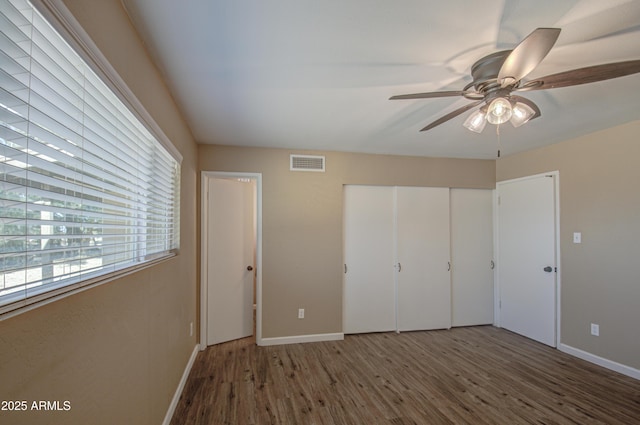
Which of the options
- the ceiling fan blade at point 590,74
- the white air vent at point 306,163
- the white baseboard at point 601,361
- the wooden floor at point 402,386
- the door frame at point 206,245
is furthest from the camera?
the white air vent at point 306,163

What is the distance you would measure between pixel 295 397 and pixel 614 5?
3187mm

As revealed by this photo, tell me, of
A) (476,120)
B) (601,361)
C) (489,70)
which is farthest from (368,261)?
(489,70)

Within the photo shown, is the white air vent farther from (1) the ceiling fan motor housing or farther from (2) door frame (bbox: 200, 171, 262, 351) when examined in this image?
(1) the ceiling fan motor housing

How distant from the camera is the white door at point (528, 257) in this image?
3467 mm

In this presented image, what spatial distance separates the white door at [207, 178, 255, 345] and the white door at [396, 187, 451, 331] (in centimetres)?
209

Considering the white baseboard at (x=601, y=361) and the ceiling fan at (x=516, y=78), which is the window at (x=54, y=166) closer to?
the ceiling fan at (x=516, y=78)

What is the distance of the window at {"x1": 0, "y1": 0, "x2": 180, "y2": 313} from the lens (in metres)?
0.66

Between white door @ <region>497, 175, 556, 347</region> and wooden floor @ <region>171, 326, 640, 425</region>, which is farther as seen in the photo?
white door @ <region>497, 175, 556, 347</region>

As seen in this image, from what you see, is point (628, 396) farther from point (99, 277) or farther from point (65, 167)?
point (65, 167)

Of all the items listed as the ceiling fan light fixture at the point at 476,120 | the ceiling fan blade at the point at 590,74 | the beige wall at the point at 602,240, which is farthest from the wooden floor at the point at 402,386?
the ceiling fan blade at the point at 590,74

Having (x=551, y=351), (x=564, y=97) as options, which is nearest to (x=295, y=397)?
(x=551, y=351)

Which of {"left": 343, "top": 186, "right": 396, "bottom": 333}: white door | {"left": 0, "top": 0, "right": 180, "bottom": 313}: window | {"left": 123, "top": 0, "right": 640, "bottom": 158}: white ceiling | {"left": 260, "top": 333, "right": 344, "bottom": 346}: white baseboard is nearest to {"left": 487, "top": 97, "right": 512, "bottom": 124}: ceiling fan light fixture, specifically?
{"left": 123, "top": 0, "right": 640, "bottom": 158}: white ceiling

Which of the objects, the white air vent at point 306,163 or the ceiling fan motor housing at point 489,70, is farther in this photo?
the white air vent at point 306,163

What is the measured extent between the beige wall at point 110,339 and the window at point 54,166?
0.29 ft
